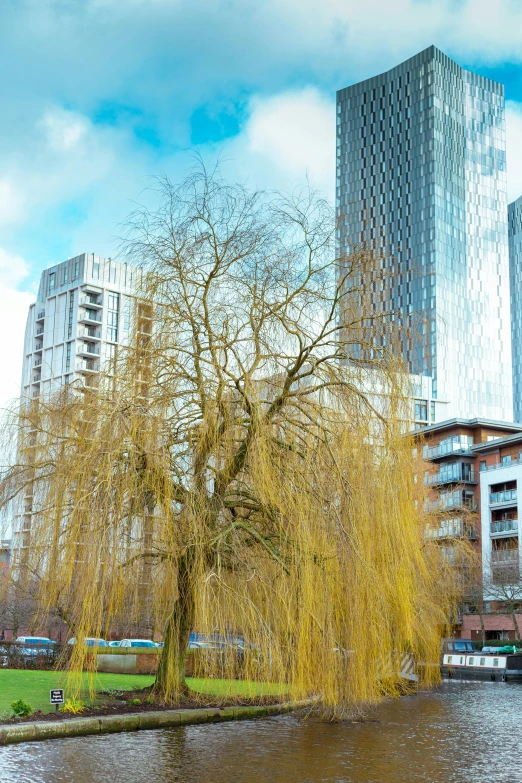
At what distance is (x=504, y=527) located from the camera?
3292 inches

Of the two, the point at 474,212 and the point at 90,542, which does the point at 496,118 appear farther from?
the point at 90,542

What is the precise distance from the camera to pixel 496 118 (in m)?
175

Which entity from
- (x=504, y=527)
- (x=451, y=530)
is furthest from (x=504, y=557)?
(x=504, y=527)

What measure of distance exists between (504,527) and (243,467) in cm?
6586

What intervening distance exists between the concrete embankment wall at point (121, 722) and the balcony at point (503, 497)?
6359 cm

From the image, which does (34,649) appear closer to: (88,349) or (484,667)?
(484,667)

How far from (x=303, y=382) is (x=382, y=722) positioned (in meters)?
9.47

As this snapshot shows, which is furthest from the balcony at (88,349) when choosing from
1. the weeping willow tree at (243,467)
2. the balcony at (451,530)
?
the weeping willow tree at (243,467)

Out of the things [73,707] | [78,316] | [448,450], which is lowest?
[73,707]

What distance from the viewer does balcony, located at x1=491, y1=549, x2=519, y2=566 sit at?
7631 centimetres

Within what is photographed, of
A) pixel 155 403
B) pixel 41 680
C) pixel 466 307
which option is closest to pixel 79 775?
pixel 155 403

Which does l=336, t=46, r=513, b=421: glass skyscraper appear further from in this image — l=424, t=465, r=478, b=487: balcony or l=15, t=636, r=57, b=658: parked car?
l=15, t=636, r=57, b=658: parked car

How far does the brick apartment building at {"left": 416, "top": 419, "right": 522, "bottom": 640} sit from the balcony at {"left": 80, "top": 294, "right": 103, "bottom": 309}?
4651 cm

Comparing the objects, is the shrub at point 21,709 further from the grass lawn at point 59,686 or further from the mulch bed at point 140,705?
the grass lawn at point 59,686
